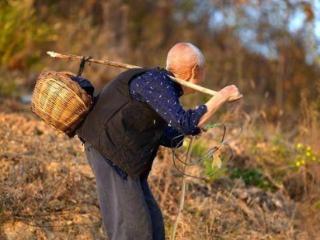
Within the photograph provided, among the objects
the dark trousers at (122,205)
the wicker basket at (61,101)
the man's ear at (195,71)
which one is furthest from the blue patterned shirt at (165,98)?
the dark trousers at (122,205)

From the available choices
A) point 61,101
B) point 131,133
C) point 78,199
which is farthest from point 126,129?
point 78,199

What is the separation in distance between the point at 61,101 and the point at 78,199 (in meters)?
1.96

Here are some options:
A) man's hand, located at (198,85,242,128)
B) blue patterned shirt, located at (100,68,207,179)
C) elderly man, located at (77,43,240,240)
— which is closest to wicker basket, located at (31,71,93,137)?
elderly man, located at (77,43,240,240)

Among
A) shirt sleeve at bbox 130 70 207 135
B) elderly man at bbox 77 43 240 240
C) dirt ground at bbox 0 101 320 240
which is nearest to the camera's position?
shirt sleeve at bbox 130 70 207 135

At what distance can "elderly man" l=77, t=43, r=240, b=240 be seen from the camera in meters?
4.70

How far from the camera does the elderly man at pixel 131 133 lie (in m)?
4.70

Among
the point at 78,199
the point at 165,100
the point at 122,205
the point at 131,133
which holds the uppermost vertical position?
the point at 165,100

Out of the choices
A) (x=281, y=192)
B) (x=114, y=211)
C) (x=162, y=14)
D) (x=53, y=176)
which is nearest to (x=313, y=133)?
(x=281, y=192)

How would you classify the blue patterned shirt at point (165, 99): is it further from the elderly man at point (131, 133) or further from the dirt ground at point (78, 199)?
the dirt ground at point (78, 199)

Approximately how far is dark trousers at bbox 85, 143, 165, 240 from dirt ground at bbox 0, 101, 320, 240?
143 cm

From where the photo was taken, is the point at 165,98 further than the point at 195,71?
No

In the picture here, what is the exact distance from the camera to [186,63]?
477 centimetres

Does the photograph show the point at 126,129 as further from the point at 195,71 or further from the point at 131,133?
the point at 195,71

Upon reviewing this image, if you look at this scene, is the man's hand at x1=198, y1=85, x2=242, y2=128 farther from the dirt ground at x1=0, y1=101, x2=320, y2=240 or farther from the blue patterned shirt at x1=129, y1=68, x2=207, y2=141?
the dirt ground at x1=0, y1=101, x2=320, y2=240
